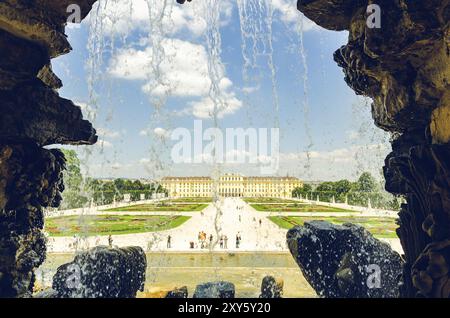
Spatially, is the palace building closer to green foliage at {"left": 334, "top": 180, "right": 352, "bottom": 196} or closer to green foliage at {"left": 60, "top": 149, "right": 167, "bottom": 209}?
green foliage at {"left": 334, "top": 180, "right": 352, "bottom": 196}

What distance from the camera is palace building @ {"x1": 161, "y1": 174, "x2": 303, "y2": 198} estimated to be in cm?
7769

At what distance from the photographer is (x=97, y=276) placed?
874cm

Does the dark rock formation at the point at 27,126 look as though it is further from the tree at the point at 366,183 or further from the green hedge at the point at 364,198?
the tree at the point at 366,183

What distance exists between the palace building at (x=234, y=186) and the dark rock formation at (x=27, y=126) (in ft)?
214

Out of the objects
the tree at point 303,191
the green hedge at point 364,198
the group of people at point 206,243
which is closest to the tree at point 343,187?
the green hedge at point 364,198

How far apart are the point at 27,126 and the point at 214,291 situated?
5.80 m

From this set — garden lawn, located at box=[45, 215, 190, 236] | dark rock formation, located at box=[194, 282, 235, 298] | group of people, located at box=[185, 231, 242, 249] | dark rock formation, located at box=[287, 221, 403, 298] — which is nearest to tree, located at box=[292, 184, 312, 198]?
garden lawn, located at box=[45, 215, 190, 236]

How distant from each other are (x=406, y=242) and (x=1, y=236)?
8.35 m

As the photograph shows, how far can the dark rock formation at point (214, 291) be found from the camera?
824cm

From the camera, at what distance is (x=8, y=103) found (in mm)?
7410

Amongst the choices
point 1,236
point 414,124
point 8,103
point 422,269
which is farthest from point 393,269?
point 8,103

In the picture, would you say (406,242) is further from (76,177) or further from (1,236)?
(76,177)

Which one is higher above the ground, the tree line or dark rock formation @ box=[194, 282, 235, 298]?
the tree line

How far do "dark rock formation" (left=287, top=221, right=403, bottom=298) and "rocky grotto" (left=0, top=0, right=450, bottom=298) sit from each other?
44 mm
